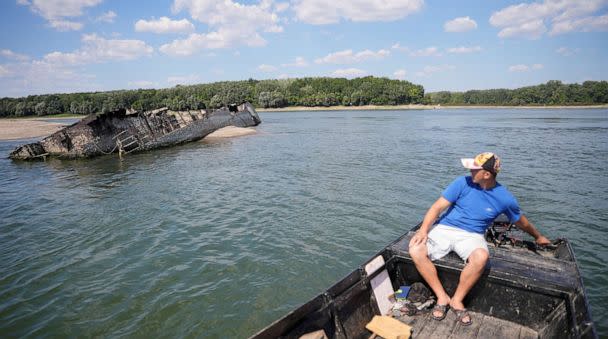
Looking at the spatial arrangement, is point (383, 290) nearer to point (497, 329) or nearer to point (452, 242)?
point (452, 242)

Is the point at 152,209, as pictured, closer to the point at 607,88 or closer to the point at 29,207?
the point at 29,207

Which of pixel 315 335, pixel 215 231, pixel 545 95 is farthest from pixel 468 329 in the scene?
pixel 545 95

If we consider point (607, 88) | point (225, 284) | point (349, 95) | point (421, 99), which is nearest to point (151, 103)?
point (349, 95)

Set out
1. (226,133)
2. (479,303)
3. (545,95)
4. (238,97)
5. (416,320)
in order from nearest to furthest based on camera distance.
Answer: (416,320), (479,303), (226,133), (545,95), (238,97)

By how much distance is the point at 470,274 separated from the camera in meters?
5.33

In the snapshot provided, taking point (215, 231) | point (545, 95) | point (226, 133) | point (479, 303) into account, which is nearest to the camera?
point (479, 303)

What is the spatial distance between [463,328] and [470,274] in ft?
2.56

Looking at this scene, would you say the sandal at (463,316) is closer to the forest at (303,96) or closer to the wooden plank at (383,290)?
the wooden plank at (383,290)

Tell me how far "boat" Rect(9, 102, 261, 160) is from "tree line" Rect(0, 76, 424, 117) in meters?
84.9

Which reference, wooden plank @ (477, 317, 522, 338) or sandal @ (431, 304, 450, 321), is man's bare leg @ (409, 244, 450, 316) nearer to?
sandal @ (431, 304, 450, 321)

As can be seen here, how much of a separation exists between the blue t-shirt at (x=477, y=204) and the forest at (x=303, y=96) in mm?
106268

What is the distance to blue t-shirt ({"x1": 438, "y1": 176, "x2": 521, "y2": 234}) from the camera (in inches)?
220

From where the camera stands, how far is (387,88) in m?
141

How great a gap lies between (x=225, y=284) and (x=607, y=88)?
14942 cm
